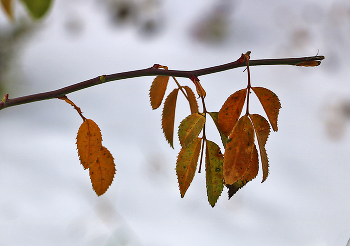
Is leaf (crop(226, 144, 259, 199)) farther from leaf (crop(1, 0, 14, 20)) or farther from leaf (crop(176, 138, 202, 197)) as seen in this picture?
leaf (crop(1, 0, 14, 20))

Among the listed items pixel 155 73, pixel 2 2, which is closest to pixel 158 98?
pixel 155 73

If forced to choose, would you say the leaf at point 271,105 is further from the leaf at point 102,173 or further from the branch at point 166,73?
the leaf at point 102,173

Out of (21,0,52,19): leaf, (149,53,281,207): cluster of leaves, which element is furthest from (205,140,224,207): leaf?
(21,0,52,19): leaf

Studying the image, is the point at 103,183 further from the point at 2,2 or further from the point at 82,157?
the point at 2,2

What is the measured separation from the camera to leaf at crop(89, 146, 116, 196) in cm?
28

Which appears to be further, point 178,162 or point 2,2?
point 178,162

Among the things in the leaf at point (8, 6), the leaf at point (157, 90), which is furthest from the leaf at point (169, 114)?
the leaf at point (8, 6)

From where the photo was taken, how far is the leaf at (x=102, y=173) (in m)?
0.28

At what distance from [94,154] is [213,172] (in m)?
0.09

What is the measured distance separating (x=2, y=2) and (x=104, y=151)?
0.62ft

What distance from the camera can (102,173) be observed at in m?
0.28

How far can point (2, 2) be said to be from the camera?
0.11 metres

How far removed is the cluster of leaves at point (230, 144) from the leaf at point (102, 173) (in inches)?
3.2

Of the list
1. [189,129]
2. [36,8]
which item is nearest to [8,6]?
[36,8]
